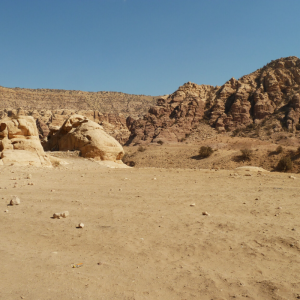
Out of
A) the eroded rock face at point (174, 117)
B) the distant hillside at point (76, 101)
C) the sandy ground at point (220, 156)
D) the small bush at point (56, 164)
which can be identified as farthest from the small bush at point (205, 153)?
the distant hillside at point (76, 101)

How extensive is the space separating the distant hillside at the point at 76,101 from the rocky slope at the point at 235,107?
37.4m

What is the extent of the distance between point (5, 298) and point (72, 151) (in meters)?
15.3

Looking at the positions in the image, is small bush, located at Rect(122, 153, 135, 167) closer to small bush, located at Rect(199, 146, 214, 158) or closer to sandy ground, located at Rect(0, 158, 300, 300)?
small bush, located at Rect(199, 146, 214, 158)

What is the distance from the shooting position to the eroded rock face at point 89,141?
658 inches

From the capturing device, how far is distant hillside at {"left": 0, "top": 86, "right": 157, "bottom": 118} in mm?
90125

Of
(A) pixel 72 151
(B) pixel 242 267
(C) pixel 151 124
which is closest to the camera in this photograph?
(B) pixel 242 267

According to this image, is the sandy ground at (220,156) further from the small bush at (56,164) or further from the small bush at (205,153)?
the small bush at (56,164)

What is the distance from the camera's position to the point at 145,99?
362 feet

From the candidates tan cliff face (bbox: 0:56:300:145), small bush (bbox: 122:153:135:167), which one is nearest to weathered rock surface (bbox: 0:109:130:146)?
tan cliff face (bbox: 0:56:300:145)

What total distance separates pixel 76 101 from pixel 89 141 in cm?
8661

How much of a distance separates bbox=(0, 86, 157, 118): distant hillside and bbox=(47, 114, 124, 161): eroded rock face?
66567 mm

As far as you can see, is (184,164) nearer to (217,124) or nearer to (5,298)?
(217,124)

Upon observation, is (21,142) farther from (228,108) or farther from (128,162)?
(228,108)

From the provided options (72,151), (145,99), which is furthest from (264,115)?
(145,99)
